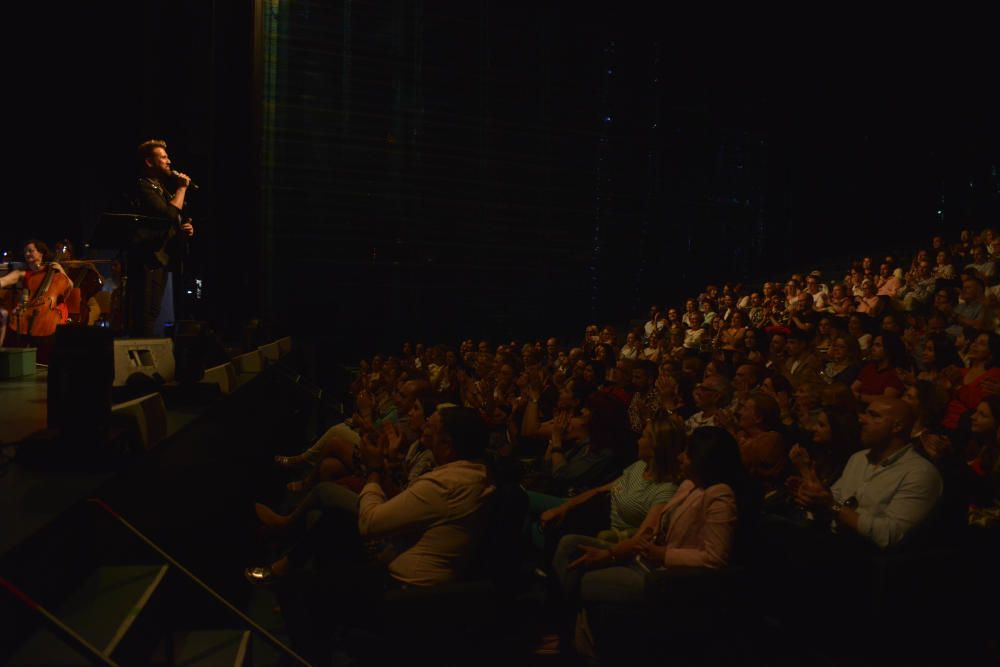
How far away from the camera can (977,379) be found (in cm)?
426

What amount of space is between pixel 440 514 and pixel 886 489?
1.34 metres

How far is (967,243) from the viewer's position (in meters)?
8.37

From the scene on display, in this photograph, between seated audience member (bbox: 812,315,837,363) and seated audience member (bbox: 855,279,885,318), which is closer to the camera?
seated audience member (bbox: 812,315,837,363)

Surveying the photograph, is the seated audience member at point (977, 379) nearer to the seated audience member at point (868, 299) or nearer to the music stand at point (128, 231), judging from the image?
the seated audience member at point (868, 299)

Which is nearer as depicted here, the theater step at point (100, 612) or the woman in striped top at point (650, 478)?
the theater step at point (100, 612)

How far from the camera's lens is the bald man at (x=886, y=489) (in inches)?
96.1

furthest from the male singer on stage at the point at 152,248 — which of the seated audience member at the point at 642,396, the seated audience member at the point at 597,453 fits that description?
the seated audience member at the point at 642,396

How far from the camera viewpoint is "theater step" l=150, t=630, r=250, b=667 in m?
2.05

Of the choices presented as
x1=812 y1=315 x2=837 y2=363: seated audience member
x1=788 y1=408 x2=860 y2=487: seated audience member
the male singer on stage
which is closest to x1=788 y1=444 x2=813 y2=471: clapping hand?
x1=788 y1=408 x2=860 y2=487: seated audience member

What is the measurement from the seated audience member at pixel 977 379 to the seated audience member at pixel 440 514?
2.79 meters

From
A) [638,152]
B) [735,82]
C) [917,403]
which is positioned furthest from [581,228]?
[917,403]

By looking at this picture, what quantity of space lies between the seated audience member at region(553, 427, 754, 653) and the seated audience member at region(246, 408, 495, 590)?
0.48 metres

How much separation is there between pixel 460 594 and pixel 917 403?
2.25 m

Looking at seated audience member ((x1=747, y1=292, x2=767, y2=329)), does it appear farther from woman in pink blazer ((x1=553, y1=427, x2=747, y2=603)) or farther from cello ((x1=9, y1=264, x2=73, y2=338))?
cello ((x1=9, y1=264, x2=73, y2=338))
